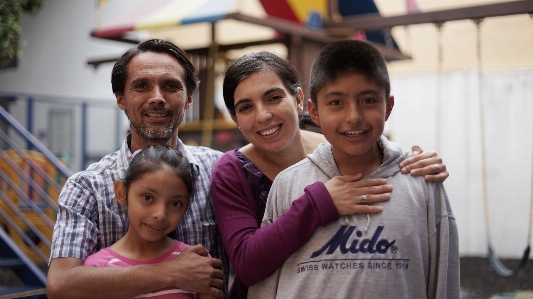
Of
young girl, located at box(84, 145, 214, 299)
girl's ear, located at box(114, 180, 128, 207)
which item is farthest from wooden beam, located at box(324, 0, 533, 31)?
girl's ear, located at box(114, 180, 128, 207)

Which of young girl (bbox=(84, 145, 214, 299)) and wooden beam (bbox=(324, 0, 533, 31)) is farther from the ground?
wooden beam (bbox=(324, 0, 533, 31))

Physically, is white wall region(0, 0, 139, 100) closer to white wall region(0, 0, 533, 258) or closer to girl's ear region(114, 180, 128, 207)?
white wall region(0, 0, 533, 258)

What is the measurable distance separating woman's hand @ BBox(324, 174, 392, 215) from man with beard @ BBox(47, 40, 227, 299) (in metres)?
0.54

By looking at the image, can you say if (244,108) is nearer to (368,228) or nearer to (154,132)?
(154,132)

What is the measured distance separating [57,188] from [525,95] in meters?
4.65

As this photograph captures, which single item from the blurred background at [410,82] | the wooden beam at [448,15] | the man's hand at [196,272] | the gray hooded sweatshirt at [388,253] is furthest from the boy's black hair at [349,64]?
the blurred background at [410,82]

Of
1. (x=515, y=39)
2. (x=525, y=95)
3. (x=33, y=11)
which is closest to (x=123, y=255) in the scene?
(x=33, y=11)

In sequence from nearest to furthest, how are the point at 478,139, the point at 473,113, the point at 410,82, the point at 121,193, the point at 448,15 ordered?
the point at 121,193
the point at 448,15
the point at 478,139
the point at 473,113
the point at 410,82

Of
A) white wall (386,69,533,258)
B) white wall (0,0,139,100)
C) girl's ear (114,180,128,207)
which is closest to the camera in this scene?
girl's ear (114,180,128,207)

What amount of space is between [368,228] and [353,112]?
0.35 meters

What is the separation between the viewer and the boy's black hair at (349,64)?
171 centimetres

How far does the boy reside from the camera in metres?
1.62

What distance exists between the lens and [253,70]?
6.89ft

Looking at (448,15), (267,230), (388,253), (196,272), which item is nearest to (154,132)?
(196,272)
